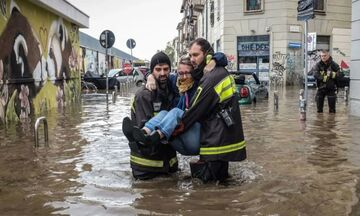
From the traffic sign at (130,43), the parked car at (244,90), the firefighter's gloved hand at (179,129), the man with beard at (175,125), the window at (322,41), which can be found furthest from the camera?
the window at (322,41)

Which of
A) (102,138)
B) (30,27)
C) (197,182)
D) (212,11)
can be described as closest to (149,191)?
(197,182)

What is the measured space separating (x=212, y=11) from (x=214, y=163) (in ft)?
129

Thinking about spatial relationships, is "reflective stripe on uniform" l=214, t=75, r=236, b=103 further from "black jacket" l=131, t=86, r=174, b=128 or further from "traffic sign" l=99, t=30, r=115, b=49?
"traffic sign" l=99, t=30, r=115, b=49

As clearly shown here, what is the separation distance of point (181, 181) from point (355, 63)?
346 inches

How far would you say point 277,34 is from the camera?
34.9m

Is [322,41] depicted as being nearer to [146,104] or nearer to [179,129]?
[146,104]

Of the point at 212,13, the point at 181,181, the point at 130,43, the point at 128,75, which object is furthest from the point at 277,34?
the point at 181,181

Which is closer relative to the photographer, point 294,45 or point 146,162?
point 146,162

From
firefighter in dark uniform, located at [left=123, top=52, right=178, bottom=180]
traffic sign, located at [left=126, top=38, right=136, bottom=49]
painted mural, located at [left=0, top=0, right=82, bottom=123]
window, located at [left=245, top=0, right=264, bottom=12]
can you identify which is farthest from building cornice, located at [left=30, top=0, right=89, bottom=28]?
window, located at [left=245, top=0, right=264, bottom=12]

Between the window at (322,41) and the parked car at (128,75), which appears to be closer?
the window at (322,41)

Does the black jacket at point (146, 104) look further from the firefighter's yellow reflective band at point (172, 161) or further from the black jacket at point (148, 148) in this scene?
the firefighter's yellow reflective band at point (172, 161)

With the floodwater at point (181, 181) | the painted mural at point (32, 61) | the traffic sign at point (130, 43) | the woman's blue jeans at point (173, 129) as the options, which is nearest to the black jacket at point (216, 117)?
the woman's blue jeans at point (173, 129)

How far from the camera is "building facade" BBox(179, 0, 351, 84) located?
34.9 m

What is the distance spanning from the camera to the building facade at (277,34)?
34875mm
